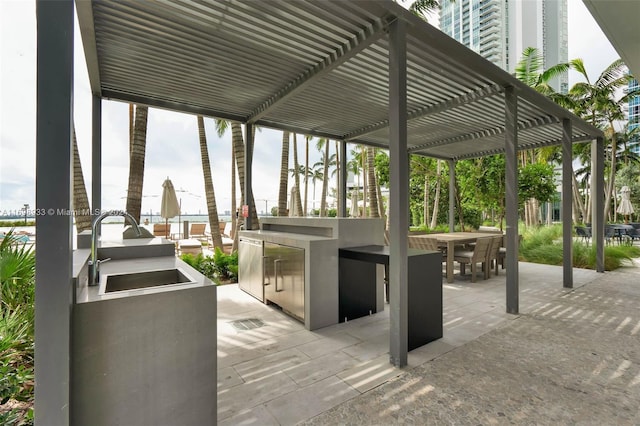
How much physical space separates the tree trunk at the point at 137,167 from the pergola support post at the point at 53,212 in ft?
18.6

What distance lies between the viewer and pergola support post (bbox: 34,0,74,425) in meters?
1.38

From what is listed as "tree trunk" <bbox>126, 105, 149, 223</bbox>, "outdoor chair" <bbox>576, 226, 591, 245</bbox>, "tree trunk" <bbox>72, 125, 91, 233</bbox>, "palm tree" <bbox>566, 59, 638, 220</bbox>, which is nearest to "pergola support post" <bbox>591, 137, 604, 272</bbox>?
"outdoor chair" <bbox>576, 226, 591, 245</bbox>

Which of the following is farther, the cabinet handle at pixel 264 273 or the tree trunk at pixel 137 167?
the tree trunk at pixel 137 167

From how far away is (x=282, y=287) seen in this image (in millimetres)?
4301

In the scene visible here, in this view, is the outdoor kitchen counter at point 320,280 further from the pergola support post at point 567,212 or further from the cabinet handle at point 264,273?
the pergola support post at point 567,212

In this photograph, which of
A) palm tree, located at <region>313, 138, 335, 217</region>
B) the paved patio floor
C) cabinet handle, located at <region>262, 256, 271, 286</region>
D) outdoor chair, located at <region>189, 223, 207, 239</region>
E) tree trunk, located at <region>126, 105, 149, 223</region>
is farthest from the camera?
palm tree, located at <region>313, 138, 335, 217</region>

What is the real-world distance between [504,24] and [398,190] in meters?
43.6

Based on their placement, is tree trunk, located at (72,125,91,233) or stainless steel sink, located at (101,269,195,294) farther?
tree trunk, located at (72,125,91,233)

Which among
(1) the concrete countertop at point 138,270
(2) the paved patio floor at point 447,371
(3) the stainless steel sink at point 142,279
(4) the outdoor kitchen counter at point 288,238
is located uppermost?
(4) the outdoor kitchen counter at point 288,238

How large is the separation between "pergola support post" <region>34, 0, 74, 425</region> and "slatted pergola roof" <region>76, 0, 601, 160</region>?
1855mm

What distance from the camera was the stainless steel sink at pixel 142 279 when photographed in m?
2.25

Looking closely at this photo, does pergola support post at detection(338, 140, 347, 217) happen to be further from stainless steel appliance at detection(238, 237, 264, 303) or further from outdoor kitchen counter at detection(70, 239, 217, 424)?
outdoor kitchen counter at detection(70, 239, 217, 424)

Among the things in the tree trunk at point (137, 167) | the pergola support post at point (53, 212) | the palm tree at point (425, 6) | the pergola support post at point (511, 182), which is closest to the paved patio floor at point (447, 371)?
the pergola support post at point (511, 182)

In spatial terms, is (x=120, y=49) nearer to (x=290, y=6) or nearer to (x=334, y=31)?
(x=290, y=6)
